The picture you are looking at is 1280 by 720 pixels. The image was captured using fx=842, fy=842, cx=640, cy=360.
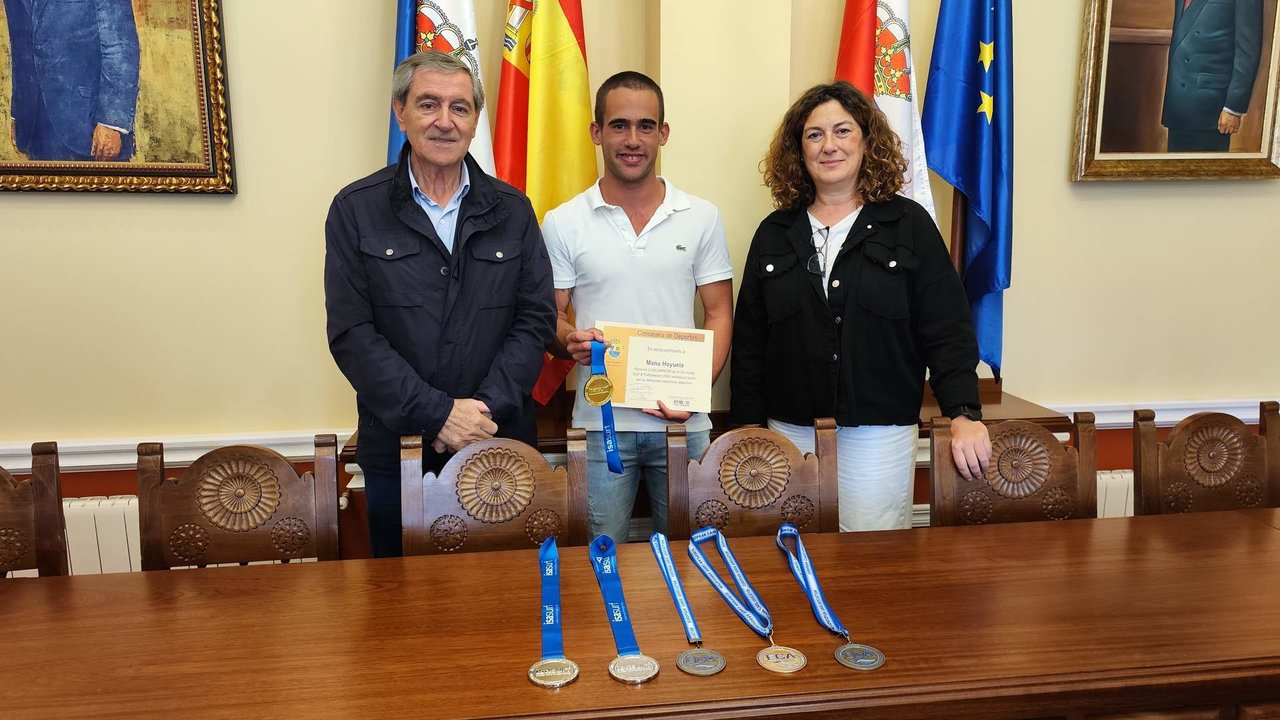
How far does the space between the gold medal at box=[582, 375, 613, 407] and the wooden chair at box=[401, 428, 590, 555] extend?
314 mm

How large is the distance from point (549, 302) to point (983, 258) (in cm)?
176

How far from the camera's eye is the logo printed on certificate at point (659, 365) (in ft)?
7.77

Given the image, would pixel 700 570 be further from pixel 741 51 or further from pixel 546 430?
pixel 741 51

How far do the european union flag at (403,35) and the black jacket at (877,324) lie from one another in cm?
136

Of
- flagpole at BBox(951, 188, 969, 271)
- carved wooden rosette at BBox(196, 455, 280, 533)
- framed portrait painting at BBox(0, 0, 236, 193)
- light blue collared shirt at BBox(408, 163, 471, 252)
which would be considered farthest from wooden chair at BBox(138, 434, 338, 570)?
flagpole at BBox(951, 188, 969, 271)

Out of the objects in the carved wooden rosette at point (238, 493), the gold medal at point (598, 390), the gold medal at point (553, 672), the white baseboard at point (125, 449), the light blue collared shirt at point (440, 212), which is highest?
the light blue collared shirt at point (440, 212)

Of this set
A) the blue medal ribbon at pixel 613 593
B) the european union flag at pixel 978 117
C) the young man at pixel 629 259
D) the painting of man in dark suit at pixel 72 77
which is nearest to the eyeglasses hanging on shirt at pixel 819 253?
the young man at pixel 629 259

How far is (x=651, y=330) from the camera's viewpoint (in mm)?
2363

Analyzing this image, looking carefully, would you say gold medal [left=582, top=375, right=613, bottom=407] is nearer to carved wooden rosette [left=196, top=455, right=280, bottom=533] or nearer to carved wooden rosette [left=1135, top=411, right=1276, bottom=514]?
carved wooden rosette [left=196, top=455, right=280, bottom=533]

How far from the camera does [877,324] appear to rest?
2352 mm

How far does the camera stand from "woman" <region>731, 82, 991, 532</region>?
2.35m

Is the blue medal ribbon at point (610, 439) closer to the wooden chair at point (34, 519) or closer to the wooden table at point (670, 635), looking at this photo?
the wooden table at point (670, 635)

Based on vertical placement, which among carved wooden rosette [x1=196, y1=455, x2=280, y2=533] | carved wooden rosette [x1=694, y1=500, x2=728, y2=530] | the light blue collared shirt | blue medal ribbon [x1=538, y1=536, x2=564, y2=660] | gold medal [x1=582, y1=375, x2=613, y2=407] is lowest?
blue medal ribbon [x1=538, y1=536, x2=564, y2=660]

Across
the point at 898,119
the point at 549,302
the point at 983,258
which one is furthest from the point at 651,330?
the point at 983,258
